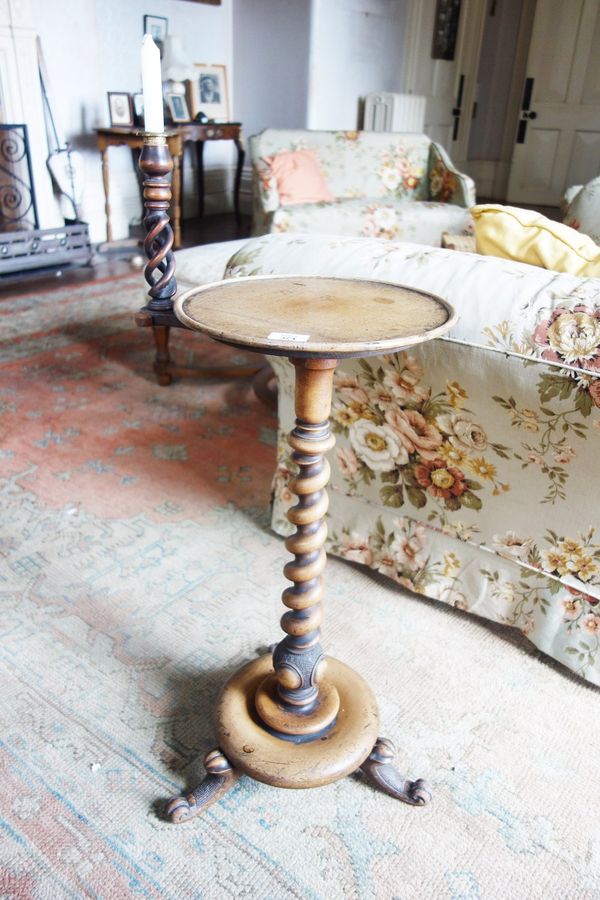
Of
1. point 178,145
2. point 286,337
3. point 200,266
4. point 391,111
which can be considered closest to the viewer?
point 286,337

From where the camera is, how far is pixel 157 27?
4.42 m

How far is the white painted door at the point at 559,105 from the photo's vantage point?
5.64m

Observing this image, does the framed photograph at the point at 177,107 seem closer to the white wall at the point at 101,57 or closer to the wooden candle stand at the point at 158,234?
the white wall at the point at 101,57

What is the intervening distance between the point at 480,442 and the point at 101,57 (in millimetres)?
4119

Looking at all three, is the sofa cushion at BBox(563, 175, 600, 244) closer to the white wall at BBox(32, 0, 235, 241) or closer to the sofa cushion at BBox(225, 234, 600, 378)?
the sofa cushion at BBox(225, 234, 600, 378)

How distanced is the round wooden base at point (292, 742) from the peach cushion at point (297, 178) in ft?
8.91

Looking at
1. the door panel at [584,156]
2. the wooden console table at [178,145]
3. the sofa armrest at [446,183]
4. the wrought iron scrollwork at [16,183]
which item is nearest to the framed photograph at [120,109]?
the wooden console table at [178,145]

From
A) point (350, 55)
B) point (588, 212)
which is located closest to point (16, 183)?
point (350, 55)

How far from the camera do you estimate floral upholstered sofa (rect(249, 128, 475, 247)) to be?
3.21m

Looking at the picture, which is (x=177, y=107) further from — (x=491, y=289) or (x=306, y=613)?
(x=306, y=613)

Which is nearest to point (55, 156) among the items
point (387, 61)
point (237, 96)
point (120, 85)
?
point (120, 85)

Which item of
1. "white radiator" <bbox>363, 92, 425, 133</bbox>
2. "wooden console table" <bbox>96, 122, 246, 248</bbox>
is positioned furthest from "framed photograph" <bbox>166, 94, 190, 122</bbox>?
"white radiator" <bbox>363, 92, 425, 133</bbox>

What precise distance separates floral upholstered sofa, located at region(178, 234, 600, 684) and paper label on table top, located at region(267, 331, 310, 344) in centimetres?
40

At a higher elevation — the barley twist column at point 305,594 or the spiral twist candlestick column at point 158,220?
the spiral twist candlestick column at point 158,220
